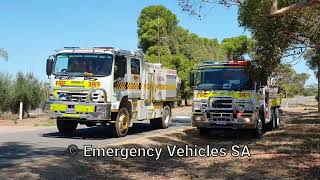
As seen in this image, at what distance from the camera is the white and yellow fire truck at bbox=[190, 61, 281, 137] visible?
728 inches

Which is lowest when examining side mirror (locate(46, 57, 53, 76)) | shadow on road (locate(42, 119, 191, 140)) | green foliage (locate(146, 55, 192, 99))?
shadow on road (locate(42, 119, 191, 140))

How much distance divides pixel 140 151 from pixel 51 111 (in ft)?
14.7

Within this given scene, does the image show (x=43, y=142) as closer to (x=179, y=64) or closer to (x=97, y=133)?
(x=97, y=133)

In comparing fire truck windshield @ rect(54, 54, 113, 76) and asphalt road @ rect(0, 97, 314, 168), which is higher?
fire truck windshield @ rect(54, 54, 113, 76)

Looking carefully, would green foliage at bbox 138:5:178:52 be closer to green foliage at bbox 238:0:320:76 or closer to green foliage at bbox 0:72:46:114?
green foliage at bbox 0:72:46:114

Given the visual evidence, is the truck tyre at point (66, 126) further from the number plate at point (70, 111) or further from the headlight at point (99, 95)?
the headlight at point (99, 95)

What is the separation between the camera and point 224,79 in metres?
19.0

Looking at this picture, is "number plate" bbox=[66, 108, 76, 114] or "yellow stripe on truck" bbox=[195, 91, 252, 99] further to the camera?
"yellow stripe on truck" bbox=[195, 91, 252, 99]

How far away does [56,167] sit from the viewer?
38.3 feet

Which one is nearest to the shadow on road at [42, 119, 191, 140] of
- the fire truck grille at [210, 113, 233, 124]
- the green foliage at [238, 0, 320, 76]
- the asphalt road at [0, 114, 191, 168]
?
the asphalt road at [0, 114, 191, 168]

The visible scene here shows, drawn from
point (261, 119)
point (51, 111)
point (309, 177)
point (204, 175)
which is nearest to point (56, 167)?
point (204, 175)

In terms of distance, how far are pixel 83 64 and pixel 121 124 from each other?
257cm

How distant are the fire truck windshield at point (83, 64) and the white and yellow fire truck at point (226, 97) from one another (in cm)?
322

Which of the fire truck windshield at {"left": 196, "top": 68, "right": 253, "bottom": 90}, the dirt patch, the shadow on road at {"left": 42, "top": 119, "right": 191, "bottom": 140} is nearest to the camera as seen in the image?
the dirt patch
